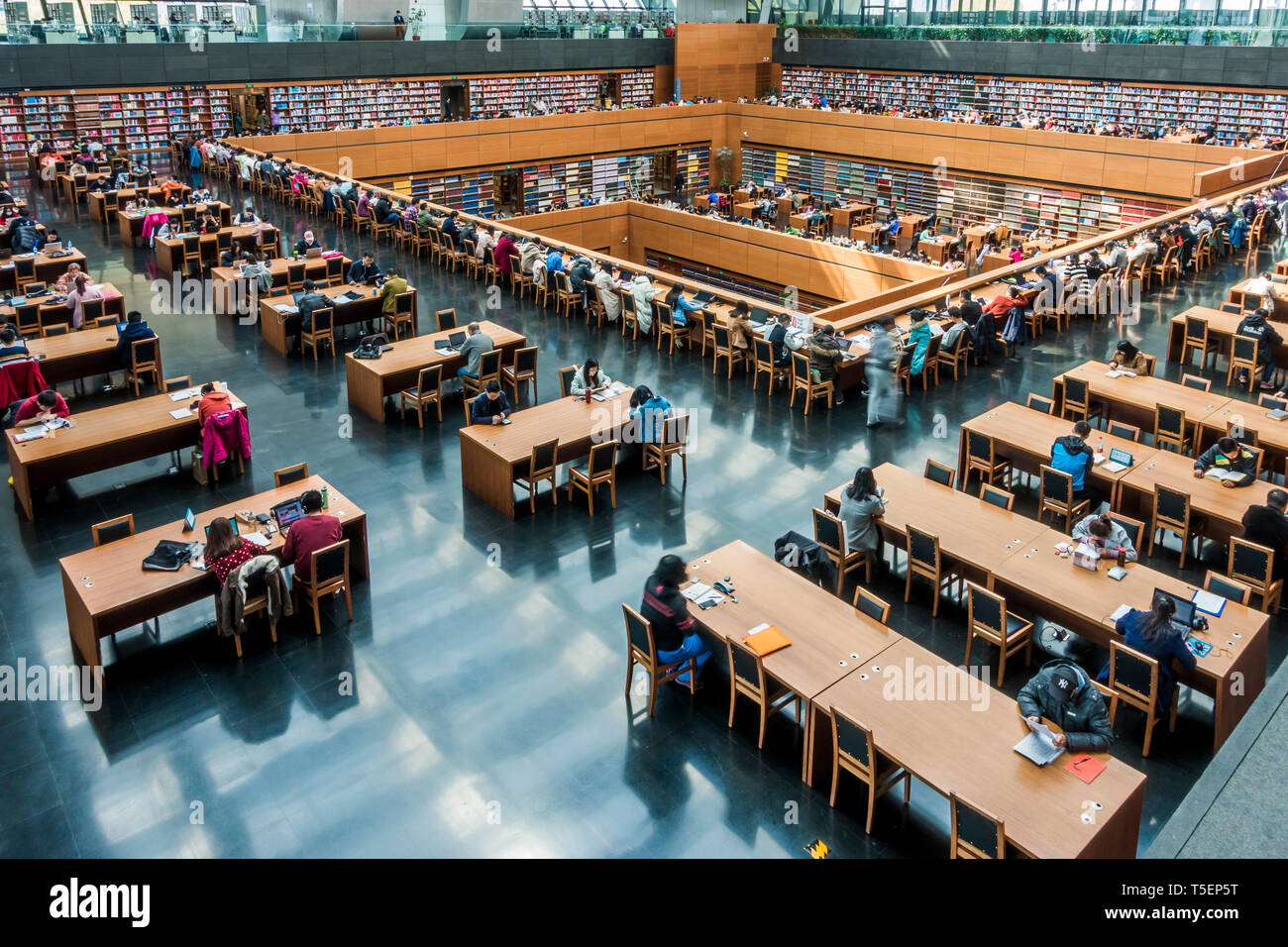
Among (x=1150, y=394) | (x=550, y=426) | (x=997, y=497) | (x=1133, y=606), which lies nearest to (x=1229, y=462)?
(x=1150, y=394)

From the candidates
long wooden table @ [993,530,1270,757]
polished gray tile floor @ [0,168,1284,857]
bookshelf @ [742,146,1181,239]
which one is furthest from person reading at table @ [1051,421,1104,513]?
bookshelf @ [742,146,1181,239]

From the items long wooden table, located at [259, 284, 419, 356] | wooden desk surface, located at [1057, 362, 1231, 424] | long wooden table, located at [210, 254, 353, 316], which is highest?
long wooden table, located at [210, 254, 353, 316]

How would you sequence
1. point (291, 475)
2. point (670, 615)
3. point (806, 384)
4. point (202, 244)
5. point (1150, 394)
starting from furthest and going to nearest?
1. point (202, 244)
2. point (806, 384)
3. point (1150, 394)
4. point (291, 475)
5. point (670, 615)

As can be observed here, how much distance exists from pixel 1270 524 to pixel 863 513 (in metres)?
2.74

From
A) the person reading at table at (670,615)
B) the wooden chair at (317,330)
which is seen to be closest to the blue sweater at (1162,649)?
the person reading at table at (670,615)

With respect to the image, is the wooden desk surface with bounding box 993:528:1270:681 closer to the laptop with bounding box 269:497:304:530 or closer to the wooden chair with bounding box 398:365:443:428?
the laptop with bounding box 269:497:304:530

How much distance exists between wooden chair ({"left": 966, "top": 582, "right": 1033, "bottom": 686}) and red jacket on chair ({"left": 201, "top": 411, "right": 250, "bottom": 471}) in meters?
6.26

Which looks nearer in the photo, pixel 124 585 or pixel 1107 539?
pixel 124 585

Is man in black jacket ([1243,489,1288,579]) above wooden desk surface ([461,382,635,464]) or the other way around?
the other way around

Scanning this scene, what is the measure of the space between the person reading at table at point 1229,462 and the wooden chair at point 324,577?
647 cm

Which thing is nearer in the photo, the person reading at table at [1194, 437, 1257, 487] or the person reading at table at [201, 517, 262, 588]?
the person reading at table at [201, 517, 262, 588]

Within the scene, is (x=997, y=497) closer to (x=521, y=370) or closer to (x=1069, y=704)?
(x=1069, y=704)

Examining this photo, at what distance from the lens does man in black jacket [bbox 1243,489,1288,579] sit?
21.9ft

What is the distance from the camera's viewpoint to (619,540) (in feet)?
25.8
